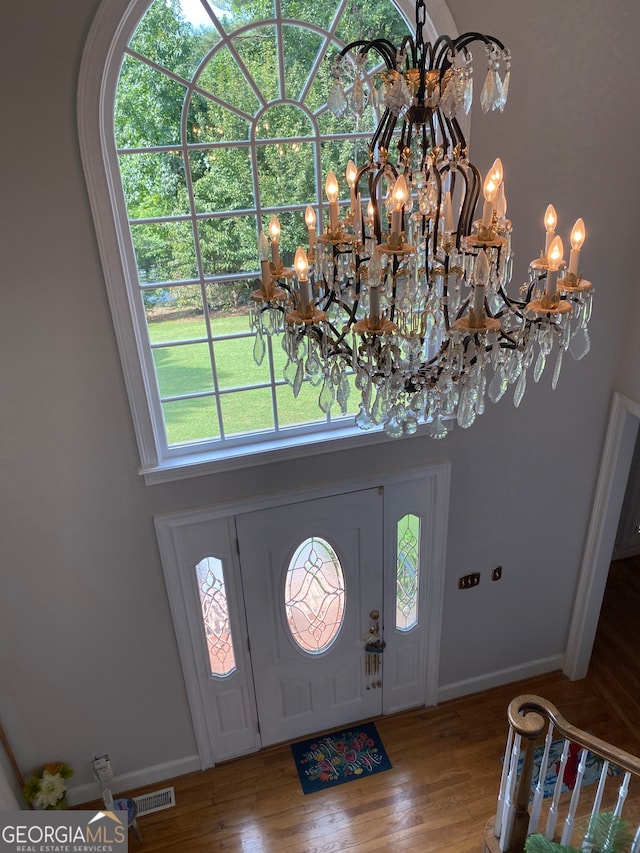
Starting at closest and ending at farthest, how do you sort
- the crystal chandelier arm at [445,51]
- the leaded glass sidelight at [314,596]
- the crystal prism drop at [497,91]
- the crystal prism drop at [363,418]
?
the crystal chandelier arm at [445,51] < the crystal prism drop at [497,91] < the crystal prism drop at [363,418] < the leaded glass sidelight at [314,596]

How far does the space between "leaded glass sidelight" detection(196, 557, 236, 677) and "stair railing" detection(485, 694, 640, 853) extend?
1.75 m

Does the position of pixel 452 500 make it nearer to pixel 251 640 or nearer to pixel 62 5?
pixel 251 640

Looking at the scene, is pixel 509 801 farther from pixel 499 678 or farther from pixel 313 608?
pixel 499 678

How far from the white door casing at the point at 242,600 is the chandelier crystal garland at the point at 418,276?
6.39 ft

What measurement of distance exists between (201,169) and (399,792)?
390 cm

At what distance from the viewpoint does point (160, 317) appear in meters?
3.35

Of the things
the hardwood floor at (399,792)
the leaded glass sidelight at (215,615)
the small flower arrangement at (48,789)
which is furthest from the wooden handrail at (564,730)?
the small flower arrangement at (48,789)

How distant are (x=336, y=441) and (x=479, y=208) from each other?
4.66 feet

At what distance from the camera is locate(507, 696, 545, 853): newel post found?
282cm

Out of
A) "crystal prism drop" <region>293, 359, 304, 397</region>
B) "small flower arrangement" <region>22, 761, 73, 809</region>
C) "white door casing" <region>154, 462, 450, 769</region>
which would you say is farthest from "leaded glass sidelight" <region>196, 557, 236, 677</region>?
"crystal prism drop" <region>293, 359, 304, 397</region>

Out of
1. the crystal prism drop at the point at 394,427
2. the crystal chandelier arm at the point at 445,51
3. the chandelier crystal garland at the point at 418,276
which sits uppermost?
the crystal chandelier arm at the point at 445,51

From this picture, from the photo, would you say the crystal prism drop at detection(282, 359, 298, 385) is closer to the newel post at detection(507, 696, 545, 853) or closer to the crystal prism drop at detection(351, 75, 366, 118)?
the crystal prism drop at detection(351, 75, 366, 118)

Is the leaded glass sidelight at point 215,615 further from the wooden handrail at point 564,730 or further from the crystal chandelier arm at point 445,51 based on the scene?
the crystal chandelier arm at point 445,51

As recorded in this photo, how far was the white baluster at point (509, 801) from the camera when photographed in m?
3.19
